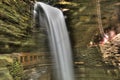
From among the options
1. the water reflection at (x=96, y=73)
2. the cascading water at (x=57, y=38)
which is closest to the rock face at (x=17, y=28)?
the cascading water at (x=57, y=38)

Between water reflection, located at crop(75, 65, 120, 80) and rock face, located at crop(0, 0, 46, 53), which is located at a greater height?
rock face, located at crop(0, 0, 46, 53)

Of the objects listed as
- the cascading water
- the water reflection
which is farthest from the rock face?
the water reflection

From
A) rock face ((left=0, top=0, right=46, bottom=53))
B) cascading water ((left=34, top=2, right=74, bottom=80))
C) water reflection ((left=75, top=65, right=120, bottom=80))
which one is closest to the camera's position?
rock face ((left=0, top=0, right=46, bottom=53))

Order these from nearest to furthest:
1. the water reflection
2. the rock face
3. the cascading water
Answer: the rock face
the cascading water
the water reflection

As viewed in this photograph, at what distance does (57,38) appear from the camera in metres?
7.38

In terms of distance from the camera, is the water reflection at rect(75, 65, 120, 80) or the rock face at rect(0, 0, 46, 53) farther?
the water reflection at rect(75, 65, 120, 80)

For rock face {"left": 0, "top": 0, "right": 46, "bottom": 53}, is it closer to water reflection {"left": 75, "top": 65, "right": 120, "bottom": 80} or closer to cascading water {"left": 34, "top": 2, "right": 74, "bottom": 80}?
cascading water {"left": 34, "top": 2, "right": 74, "bottom": 80}

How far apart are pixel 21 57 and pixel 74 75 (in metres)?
2.35

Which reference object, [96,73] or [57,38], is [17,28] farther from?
[96,73]

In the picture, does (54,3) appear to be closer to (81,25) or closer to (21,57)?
(81,25)

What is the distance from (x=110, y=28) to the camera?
822 cm

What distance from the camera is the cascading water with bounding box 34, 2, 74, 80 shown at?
716 centimetres

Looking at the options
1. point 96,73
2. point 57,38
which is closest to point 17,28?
point 57,38

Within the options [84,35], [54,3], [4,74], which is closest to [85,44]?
[84,35]
